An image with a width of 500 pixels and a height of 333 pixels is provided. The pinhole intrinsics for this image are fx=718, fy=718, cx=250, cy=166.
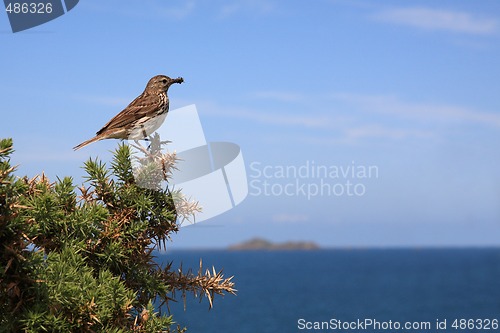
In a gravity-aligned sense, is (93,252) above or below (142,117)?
below

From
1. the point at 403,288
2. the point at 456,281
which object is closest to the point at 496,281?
the point at 456,281

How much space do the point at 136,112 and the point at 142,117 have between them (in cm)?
19

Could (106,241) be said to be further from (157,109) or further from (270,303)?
(270,303)

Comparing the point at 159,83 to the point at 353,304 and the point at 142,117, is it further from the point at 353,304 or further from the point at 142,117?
the point at 353,304

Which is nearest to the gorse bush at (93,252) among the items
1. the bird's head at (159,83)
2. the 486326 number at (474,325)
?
the bird's head at (159,83)

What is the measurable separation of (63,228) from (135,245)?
0.53 metres

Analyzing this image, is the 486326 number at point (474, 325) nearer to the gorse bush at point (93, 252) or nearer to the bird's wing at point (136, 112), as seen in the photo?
the bird's wing at point (136, 112)

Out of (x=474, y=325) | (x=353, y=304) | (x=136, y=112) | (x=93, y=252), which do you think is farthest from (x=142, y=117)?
(x=353, y=304)

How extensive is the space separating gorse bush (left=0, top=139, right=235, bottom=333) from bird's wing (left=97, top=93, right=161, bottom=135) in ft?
11.9

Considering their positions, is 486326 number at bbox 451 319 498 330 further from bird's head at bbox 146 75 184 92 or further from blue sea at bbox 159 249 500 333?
bird's head at bbox 146 75 184 92

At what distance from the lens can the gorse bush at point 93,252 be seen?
4.20m

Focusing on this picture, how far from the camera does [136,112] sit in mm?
9422

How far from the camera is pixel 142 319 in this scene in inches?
185

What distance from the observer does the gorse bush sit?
4.20 meters
